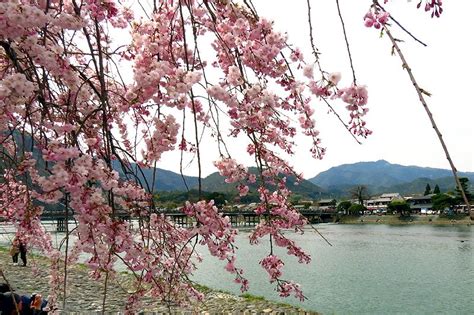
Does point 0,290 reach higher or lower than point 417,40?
lower

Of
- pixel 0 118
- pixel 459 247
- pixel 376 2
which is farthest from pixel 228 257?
pixel 459 247

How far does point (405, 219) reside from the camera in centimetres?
6419

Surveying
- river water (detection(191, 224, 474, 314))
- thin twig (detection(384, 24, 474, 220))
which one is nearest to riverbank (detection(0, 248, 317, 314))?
river water (detection(191, 224, 474, 314))

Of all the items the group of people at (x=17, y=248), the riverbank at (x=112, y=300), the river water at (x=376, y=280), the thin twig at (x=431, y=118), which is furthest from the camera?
the river water at (x=376, y=280)

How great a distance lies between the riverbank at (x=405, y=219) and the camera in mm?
55500

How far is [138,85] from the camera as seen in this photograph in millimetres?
2234

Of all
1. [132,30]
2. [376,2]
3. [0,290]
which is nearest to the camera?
[376,2]

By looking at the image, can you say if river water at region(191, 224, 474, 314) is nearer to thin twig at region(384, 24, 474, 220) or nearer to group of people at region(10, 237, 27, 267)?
group of people at region(10, 237, 27, 267)

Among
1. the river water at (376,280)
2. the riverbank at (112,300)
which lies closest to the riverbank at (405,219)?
the river water at (376,280)

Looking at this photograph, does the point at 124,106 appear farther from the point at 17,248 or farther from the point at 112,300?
the point at 112,300

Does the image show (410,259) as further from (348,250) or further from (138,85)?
(138,85)

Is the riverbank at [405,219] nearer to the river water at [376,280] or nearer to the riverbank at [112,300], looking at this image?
the river water at [376,280]

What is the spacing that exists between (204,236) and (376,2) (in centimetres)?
167

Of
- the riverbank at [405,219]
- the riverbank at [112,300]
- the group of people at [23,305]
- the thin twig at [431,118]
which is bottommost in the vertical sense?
the riverbank at [405,219]
